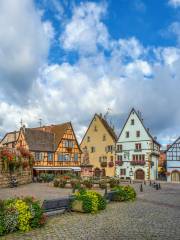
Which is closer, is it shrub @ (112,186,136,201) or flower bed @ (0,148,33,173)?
shrub @ (112,186,136,201)

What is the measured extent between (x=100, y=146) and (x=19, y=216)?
49.4 metres

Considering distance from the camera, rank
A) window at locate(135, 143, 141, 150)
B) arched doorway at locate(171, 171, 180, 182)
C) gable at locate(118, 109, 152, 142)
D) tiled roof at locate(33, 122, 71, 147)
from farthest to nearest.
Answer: window at locate(135, 143, 141, 150) → gable at locate(118, 109, 152, 142) → tiled roof at locate(33, 122, 71, 147) → arched doorway at locate(171, 171, 180, 182)

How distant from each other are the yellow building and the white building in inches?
57.6

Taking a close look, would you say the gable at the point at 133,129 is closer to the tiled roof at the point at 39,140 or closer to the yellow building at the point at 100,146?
the yellow building at the point at 100,146

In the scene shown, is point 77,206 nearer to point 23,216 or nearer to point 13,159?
point 23,216

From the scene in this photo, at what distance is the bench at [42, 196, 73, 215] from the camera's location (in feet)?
50.9

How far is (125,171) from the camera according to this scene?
58.3 m

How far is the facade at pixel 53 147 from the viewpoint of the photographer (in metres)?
50.7


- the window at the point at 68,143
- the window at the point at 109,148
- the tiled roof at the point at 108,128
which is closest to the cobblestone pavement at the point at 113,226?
the window at the point at 68,143

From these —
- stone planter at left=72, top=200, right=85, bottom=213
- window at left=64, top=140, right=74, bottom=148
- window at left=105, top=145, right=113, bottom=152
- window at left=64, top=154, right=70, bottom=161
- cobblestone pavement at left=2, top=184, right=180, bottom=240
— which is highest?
window at left=64, top=140, right=74, bottom=148

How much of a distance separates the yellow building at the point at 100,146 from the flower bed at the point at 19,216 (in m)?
47.4

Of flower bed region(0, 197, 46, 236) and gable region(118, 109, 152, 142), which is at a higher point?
gable region(118, 109, 152, 142)

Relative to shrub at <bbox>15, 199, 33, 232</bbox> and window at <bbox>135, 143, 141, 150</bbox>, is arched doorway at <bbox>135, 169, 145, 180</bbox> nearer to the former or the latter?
window at <bbox>135, 143, 141, 150</bbox>

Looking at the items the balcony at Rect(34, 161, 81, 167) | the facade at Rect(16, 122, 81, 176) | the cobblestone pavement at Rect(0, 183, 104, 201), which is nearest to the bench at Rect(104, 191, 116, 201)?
the cobblestone pavement at Rect(0, 183, 104, 201)
